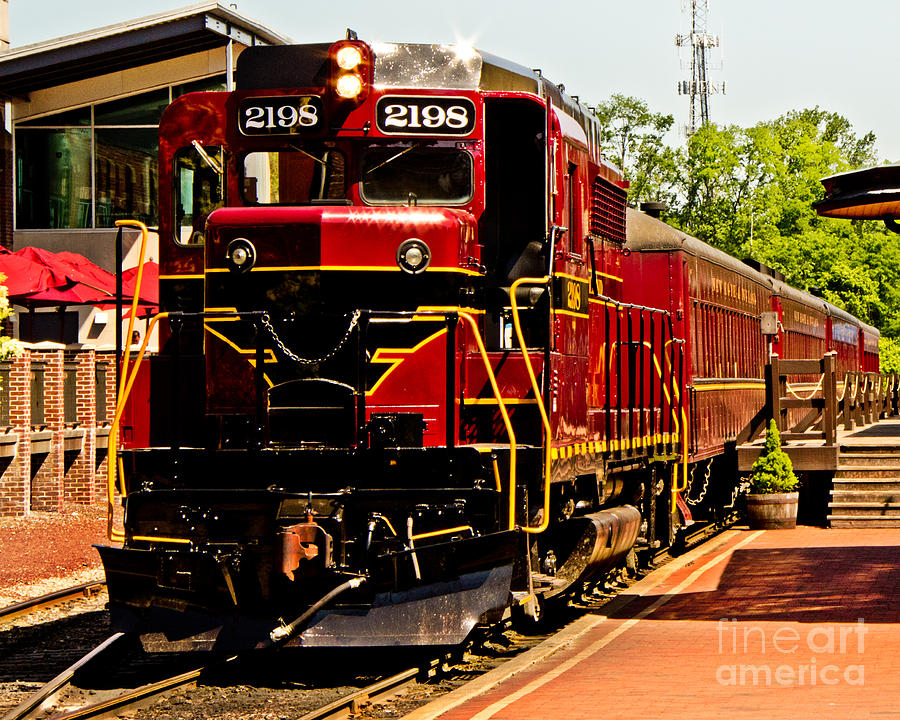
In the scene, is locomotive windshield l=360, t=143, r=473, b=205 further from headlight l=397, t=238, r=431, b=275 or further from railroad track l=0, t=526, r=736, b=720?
railroad track l=0, t=526, r=736, b=720

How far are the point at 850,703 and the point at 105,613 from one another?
25.3 ft

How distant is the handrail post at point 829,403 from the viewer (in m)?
19.8

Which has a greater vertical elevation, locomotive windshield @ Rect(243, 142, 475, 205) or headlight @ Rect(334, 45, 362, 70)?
headlight @ Rect(334, 45, 362, 70)

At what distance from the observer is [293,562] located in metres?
8.87

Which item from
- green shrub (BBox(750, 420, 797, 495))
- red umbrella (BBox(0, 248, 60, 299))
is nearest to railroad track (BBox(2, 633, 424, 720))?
green shrub (BBox(750, 420, 797, 495))

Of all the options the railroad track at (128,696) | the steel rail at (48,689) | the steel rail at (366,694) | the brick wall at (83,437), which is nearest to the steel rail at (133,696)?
the railroad track at (128,696)

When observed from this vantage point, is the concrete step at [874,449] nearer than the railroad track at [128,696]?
No

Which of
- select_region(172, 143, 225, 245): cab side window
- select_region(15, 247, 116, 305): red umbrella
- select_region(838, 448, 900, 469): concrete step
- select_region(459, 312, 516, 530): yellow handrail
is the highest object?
select_region(15, 247, 116, 305): red umbrella

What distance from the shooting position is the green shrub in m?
19.9

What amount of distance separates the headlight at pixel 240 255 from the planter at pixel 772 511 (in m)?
11.8

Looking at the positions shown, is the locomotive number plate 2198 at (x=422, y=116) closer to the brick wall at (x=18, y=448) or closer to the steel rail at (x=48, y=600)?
the steel rail at (x=48, y=600)

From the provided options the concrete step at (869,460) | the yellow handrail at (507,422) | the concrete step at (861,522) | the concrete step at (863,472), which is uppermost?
the yellow handrail at (507,422)

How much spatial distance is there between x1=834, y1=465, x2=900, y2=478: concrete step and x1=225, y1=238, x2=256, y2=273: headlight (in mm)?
12733

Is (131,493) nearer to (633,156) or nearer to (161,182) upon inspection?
(161,182)
